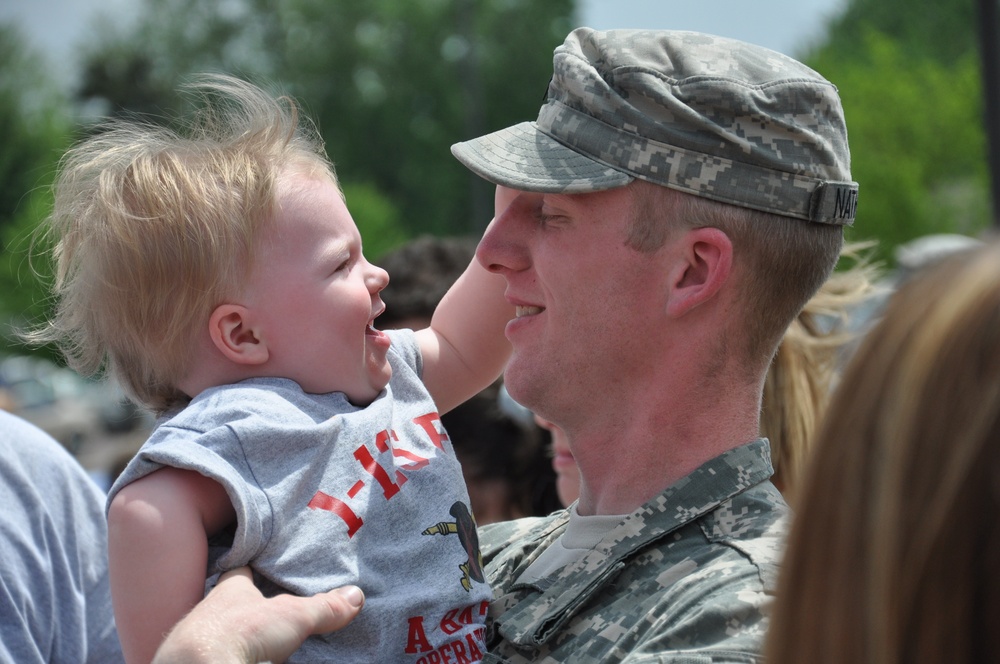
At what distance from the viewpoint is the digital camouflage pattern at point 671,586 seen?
1895mm

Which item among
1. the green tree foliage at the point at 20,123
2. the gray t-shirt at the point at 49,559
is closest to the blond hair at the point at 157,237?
the gray t-shirt at the point at 49,559

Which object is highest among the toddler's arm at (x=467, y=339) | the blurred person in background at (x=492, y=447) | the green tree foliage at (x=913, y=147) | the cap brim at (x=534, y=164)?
the cap brim at (x=534, y=164)

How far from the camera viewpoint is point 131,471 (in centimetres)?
204

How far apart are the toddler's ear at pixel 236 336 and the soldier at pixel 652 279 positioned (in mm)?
559

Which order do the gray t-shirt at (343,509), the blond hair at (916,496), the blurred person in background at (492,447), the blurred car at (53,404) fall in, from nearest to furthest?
1. the blond hair at (916,496)
2. the gray t-shirt at (343,509)
3. the blurred person in background at (492,447)
4. the blurred car at (53,404)

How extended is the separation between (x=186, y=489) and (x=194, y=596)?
188mm

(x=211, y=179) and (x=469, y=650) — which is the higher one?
(x=211, y=179)

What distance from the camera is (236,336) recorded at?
7.63 feet

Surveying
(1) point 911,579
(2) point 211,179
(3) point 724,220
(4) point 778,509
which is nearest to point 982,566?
(1) point 911,579

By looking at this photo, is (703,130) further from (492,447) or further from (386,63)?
(386,63)

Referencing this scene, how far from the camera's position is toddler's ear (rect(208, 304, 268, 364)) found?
A: 2297 mm

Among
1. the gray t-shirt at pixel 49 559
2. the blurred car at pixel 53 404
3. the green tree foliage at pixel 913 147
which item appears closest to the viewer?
the gray t-shirt at pixel 49 559

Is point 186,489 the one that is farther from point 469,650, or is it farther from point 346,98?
point 346,98

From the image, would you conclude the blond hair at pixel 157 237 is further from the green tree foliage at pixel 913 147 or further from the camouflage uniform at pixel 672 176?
the green tree foliage at pixel 913 147
